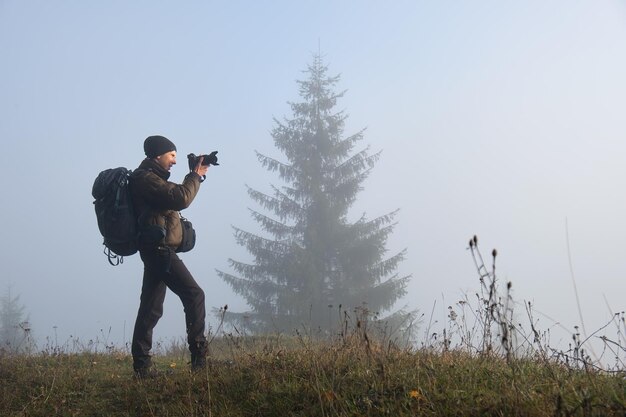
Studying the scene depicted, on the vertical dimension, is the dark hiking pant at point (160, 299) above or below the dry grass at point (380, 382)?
above

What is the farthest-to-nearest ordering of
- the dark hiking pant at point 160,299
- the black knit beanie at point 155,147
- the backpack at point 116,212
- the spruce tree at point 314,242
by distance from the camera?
1. the spruce tree at point 314,242
2. the black knit beanie at point 155,147
3. the dark hiking pant at point 160,299
4. the backpack at point 116,212

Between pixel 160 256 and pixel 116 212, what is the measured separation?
0.62 metres

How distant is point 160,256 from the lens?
579cm

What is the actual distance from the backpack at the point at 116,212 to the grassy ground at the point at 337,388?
138 cm

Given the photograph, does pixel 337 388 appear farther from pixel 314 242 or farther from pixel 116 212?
pixel 314 242

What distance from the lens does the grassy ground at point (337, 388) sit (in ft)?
11.2

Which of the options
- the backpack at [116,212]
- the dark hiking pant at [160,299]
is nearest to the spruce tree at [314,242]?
the dark hiking pant at [160,299]

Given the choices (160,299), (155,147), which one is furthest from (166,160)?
(160,299)

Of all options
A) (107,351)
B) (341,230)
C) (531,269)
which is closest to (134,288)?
(531,269)

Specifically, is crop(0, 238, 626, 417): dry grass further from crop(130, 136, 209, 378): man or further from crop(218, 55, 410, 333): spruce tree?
crop(218, 55, 410, 333): spruce tree

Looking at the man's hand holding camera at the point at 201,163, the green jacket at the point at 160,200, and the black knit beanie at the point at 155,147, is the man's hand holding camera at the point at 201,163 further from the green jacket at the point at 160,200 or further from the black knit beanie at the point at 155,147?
the black knit beanie at the point at 155,147

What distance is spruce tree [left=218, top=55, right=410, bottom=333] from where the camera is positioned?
73.2 ft

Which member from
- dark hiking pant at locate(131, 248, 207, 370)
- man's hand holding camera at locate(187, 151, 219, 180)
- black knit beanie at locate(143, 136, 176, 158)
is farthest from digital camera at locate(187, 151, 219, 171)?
dark hiking pant at locate(131, 248, 207, 370)

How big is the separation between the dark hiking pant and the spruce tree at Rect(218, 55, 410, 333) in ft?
49.0
